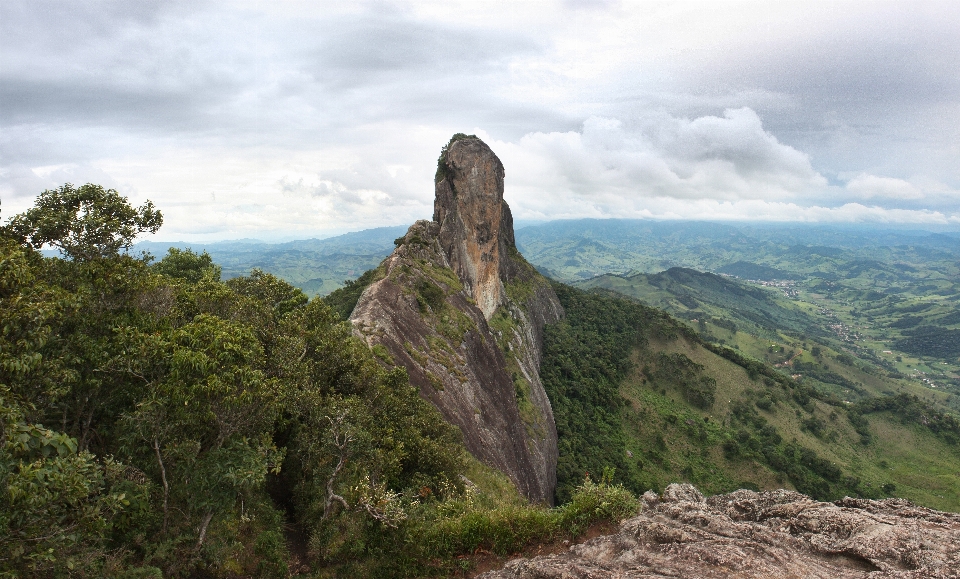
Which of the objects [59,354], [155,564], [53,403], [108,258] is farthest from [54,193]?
[155,564]

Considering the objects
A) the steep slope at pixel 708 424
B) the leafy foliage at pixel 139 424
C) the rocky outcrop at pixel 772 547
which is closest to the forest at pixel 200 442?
the leafy foliage at pixel 139 424

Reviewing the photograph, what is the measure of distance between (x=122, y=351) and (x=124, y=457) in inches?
147

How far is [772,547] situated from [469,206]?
195 ft

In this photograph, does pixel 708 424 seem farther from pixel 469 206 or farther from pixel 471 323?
pixel 469 206

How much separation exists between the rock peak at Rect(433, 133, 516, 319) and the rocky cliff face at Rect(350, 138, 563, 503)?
0.52 ft

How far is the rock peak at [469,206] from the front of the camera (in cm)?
6419

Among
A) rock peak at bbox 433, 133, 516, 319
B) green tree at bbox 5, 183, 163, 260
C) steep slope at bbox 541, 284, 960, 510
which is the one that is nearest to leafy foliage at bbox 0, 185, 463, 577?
green tree at bbox 5, 183, 163, 260

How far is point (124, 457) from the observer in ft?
35.9

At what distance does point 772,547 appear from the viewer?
403 inches

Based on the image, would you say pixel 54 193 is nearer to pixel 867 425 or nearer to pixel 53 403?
pixel 53 403

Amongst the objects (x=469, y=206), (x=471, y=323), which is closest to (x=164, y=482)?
(x=471, y=323)

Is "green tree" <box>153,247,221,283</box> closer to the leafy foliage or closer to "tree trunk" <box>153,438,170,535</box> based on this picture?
the leafy foliage

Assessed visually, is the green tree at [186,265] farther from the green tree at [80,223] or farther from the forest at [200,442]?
the green tree at [80,223]

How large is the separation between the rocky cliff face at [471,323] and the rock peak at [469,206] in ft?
0.52
